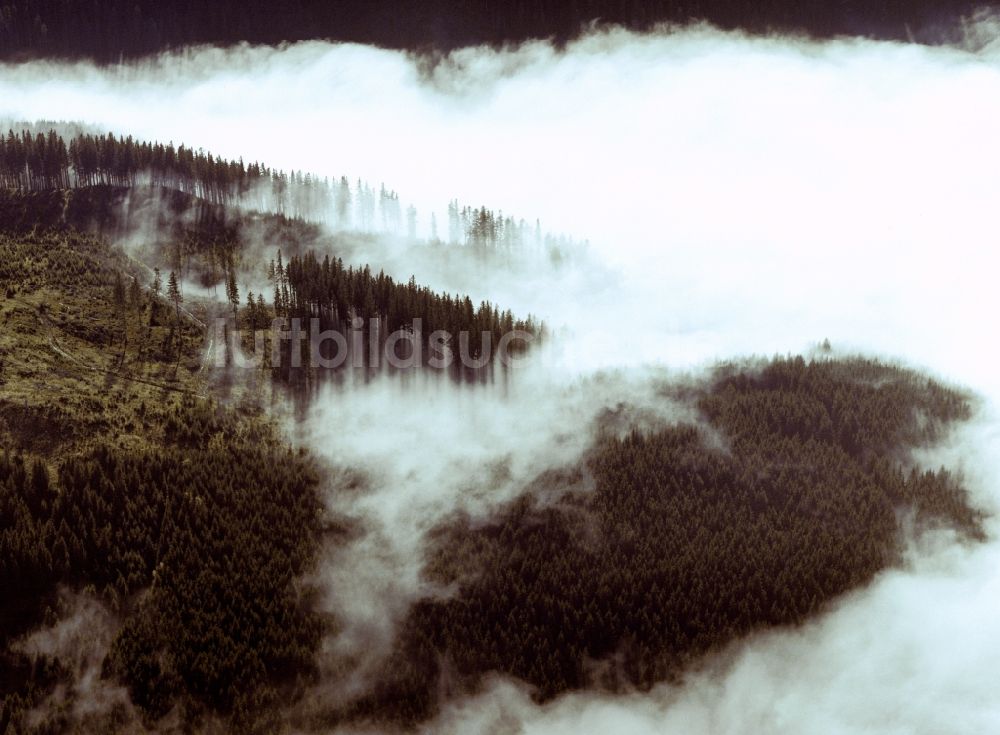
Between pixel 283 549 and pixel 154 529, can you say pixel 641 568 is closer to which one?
pixel 283 549

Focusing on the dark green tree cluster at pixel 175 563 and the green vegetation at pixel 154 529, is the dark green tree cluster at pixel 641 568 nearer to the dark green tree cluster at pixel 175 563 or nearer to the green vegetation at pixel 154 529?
the dark green tree cluster at pixel 175 563

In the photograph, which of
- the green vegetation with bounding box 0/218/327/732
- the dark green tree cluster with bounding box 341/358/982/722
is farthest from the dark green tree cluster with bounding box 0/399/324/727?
the dark green tree cluster with bounding box 341/358/982/722

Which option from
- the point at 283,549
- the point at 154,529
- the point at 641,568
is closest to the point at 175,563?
the point at 154,529

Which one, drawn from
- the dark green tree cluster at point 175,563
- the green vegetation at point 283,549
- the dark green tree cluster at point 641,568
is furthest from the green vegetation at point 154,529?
the dark green tree cluster at point 641,568

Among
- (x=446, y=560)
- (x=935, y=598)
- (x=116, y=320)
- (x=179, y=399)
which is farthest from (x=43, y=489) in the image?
(x=935, y=598)

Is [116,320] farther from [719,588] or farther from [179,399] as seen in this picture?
[719,588]
